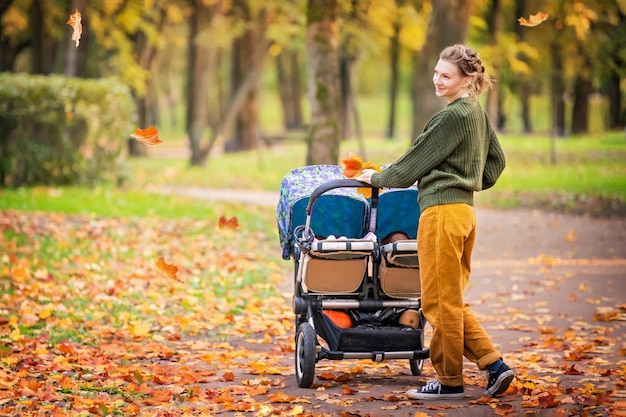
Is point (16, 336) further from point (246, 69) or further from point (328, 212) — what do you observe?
point (246, 69)

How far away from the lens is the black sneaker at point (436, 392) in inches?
206

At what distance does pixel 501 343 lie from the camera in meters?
7.17

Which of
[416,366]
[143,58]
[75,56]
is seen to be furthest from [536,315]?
[143,58]

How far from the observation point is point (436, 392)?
526 centimetres

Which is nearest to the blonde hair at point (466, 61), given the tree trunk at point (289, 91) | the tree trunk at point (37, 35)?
the tree trunk at point (37, 35)

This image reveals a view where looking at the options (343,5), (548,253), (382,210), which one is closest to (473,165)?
(382,210)

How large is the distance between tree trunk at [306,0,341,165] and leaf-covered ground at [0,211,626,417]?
214 cm

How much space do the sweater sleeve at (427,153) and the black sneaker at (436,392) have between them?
1.11m

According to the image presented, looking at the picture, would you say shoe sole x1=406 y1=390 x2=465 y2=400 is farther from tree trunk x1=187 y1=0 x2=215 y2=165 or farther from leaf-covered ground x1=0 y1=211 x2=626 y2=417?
tree trunk x1=187 y1=0 x2=215 y2=165

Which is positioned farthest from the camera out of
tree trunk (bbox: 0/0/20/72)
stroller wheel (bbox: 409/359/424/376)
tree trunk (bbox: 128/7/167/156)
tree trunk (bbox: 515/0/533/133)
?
tree trunk (bbox: 128/7/167/156)

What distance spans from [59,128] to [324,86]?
603cm

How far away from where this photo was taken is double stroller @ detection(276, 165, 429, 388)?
547 cm

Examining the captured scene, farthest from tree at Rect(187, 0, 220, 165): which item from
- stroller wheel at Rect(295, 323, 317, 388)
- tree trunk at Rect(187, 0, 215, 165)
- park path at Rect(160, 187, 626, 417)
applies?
stroller wheel at Rect(295, 323, 317, 388)

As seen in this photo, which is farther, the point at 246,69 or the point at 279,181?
the point at 246,69
